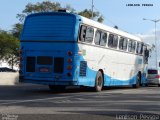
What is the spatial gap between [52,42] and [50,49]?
340 millimetres

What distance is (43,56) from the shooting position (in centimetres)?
2188

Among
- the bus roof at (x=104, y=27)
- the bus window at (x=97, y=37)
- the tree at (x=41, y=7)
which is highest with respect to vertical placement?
the tree at (x=41, y=7)

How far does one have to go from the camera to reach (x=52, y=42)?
21.8m

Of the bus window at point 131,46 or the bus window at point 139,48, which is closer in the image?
the bus window at point 131,46

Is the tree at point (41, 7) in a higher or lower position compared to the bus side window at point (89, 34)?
higher

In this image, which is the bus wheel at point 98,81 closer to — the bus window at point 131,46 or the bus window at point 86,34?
the bus window at point 86,34

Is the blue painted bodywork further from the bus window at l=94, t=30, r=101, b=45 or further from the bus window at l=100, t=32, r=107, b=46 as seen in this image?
the bus window at l=100, t=32, r=107, b=46

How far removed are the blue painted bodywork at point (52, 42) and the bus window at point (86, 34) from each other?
0.46 m

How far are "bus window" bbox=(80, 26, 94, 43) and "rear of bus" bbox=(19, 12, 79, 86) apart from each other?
0.52m

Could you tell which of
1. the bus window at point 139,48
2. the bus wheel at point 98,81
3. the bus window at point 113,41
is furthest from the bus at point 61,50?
the bus window at point 139,48

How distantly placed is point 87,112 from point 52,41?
8.58 metres

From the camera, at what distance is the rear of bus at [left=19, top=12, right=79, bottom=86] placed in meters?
21.4

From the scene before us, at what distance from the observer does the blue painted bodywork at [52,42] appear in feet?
70.3

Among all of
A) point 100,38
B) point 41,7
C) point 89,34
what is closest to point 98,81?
point 100,38
